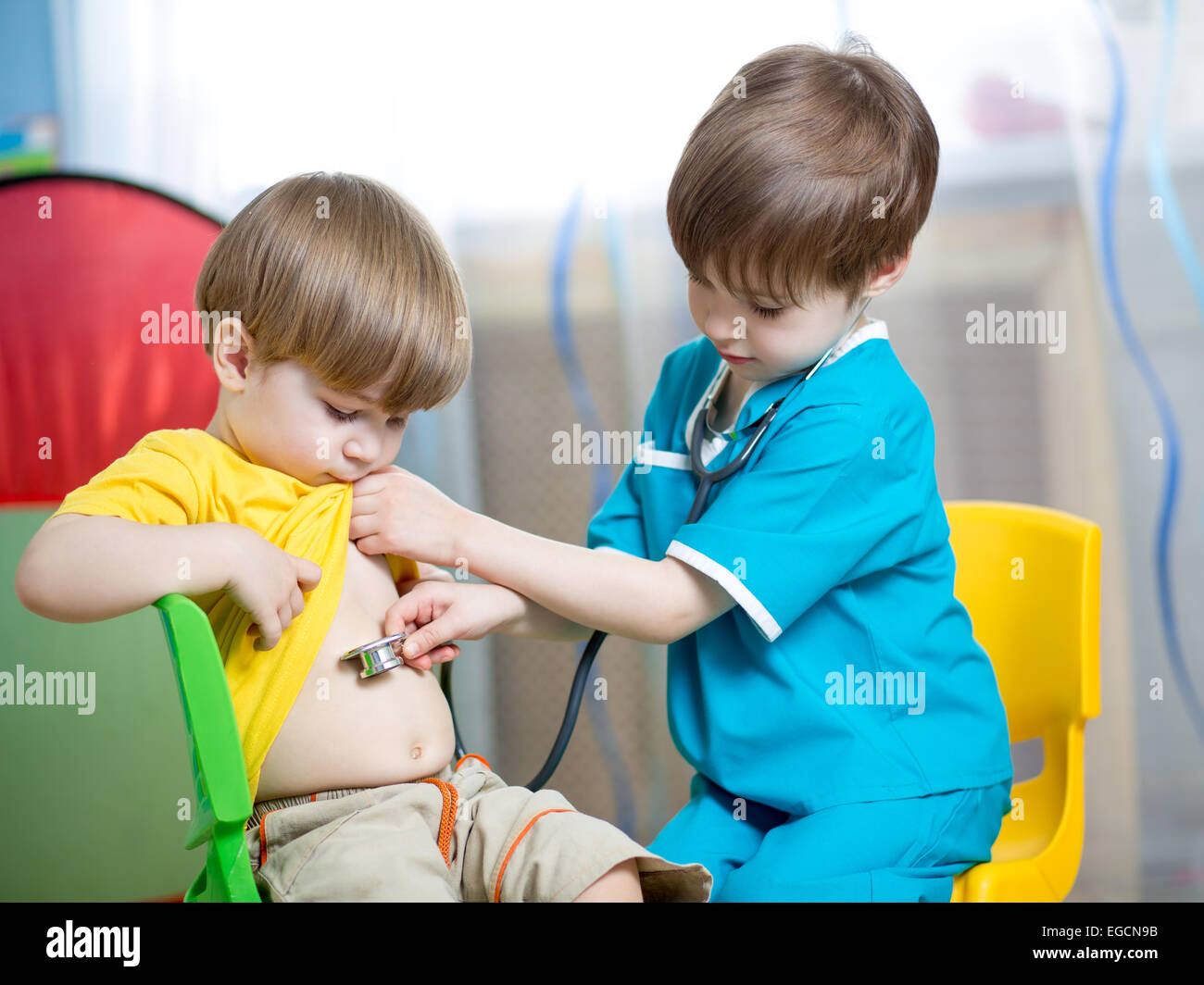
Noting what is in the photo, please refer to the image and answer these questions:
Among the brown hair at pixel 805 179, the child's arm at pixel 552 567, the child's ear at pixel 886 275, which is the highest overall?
the brown hair at pixel 805 179

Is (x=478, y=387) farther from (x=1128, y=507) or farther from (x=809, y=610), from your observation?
(x=1128, y=507)

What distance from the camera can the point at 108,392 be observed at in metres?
1.54

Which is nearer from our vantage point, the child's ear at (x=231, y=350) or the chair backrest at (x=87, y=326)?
the child's ear at (x=231, y=350)

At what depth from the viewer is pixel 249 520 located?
832 mm

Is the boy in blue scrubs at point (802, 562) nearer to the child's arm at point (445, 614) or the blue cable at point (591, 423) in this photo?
the child's arm at point (445, 614)

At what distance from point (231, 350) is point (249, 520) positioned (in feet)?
0.48

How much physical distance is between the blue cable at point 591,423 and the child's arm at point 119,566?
1146mm

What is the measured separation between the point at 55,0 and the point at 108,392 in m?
0.83

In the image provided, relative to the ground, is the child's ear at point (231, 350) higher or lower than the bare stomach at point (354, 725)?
higher

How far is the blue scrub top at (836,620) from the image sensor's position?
901 millimetres

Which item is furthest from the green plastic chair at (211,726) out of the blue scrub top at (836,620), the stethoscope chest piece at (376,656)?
the blue scrub top at (836,620)

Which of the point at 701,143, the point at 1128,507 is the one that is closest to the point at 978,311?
the point at 1128,507

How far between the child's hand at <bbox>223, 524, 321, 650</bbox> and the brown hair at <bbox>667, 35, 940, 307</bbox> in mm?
461
